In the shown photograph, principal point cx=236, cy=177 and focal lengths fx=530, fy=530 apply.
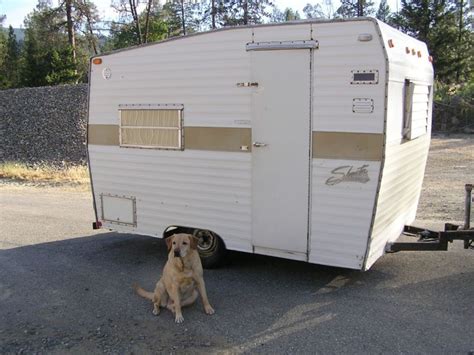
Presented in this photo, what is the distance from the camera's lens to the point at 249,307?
5191 millimetres

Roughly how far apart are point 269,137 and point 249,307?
5.64 ft

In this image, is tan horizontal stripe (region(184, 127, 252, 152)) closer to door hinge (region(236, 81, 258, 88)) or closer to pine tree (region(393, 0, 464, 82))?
door hinge (region(236, 81, 258, 88))

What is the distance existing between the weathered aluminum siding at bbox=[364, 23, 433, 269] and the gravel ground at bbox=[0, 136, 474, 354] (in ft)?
1.76

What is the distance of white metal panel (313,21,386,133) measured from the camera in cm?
484

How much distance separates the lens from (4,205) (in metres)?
Answer: 10.8

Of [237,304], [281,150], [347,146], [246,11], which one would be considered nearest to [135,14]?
[246,11]

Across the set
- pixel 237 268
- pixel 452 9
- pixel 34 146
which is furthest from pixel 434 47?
pixel 237 268

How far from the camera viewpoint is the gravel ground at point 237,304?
443 centimetres

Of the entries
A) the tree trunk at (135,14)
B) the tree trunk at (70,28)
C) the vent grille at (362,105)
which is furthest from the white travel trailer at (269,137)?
the tree trunk at (70,28)

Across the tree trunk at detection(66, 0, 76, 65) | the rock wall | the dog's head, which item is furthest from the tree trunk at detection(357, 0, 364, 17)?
the dog's head

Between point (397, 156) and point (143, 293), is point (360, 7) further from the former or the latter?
point (143, 293)

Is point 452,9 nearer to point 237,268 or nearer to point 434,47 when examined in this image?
point 434,47

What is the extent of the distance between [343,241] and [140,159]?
2.62 metres

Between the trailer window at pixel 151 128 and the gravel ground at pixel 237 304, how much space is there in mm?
1515
